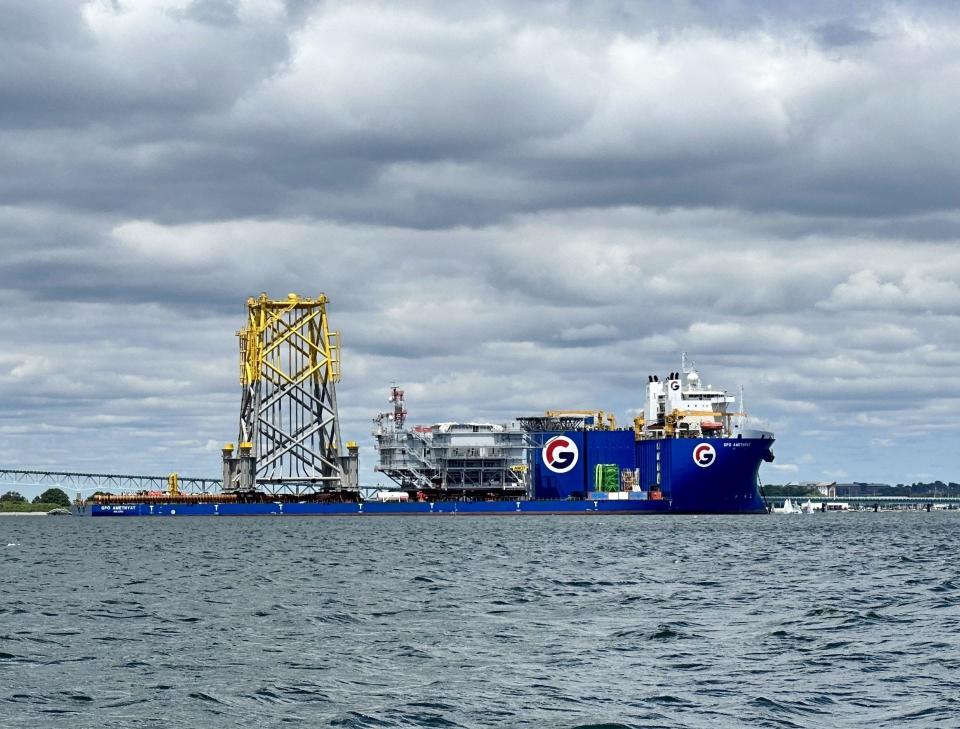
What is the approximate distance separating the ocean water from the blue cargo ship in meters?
91.3

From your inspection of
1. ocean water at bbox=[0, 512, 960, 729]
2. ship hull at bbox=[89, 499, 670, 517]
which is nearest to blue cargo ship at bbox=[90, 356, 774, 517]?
ship hull at bbox=[89, 499, 670, 517]

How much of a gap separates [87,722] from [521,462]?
139m

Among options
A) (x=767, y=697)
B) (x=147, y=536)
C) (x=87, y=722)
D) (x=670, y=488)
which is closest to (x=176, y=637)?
(x=87, y=722)

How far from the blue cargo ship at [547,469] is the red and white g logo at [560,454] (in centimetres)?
11

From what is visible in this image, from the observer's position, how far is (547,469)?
525 feet

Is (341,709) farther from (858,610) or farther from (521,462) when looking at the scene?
(521,462)

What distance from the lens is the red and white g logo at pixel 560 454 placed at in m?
160

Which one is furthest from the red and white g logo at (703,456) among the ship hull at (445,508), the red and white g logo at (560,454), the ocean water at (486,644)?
the ocean water at (486,644)

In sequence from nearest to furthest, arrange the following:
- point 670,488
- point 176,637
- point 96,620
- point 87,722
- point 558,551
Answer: point 87,722, point 176,637, point 96,620, point 558,551, point 670,488

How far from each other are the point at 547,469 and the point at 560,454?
2199 millimetres

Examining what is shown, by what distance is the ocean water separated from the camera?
79.5ft

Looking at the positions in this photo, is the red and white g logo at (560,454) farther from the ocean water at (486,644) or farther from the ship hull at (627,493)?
the ocean water at (486,644)

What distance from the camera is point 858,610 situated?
3812 cm

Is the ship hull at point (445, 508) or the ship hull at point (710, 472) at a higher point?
the ship hull at point (710, 472)
